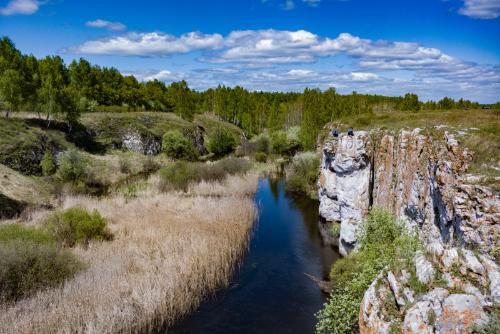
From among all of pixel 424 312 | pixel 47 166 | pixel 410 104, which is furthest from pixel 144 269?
pixel 410 104

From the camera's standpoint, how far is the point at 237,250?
2598 centimetres

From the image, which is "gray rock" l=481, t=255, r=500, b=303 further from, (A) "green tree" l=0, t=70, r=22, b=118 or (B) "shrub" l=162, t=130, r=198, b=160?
(B) "shrub" l=162, t=130, r=198, b=160

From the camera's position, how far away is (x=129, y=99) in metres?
93.0

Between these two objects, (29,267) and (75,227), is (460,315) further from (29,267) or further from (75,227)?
(75,227)

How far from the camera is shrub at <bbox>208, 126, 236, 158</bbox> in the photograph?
7950 cm

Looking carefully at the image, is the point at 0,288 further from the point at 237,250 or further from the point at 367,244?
the point at 367,244

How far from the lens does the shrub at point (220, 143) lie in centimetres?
7950

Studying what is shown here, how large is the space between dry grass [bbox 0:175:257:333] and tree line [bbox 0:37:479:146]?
92.1 feet

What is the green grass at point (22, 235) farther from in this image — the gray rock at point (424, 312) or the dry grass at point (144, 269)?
the gray rock at point (424, 312)

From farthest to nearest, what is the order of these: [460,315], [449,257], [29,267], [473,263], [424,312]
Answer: [29,267] < [449,257] < [473,263] < [424,312] < [460,315]

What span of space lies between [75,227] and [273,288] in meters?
12.9

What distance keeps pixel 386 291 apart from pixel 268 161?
6078 cm

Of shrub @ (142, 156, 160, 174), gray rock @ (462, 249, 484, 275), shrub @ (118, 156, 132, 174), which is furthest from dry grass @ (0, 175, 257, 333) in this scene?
shrub @ (142, 156, 160, 174)

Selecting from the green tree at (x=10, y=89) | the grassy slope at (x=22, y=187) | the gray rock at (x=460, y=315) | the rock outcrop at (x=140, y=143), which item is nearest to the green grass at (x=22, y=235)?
the grassy slope at (x=22, y=187)
